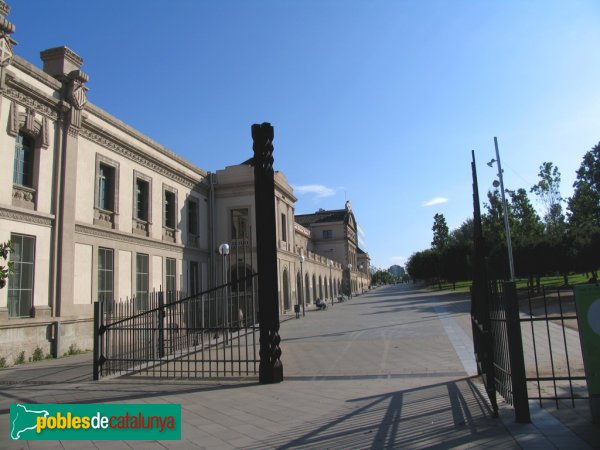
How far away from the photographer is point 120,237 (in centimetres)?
2039

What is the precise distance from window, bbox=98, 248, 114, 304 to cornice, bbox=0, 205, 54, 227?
11.1 ft

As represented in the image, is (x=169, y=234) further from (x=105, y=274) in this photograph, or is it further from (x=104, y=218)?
(x=105, y=274)

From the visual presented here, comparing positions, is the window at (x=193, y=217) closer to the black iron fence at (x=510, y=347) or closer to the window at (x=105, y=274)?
the window at (x=105, y=274)

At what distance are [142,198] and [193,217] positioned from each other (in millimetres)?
6236

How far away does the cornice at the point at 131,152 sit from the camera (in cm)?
1883

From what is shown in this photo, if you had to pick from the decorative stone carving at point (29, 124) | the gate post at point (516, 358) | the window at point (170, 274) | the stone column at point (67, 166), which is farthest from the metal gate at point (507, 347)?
the window at point (170, 274)

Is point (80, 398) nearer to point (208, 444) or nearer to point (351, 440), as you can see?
point (208, 444)

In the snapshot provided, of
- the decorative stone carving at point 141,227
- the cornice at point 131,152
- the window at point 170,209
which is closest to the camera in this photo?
the cornice at point 131,152

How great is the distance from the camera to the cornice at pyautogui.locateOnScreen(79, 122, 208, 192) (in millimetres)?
18828

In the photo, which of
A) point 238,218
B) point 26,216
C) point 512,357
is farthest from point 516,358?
point 238,218

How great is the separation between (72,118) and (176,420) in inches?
582

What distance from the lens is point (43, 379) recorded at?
10.3 m

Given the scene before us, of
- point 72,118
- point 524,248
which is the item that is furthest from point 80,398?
point 524,248

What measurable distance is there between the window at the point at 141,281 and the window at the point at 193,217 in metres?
6.61
